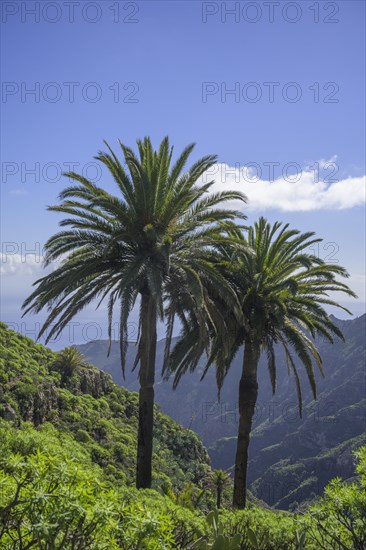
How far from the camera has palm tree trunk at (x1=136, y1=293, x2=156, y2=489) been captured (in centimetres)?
1720

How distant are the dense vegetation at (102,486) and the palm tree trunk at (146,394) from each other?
1.78 metres

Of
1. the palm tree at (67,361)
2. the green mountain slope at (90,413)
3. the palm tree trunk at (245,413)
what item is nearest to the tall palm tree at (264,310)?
the palm tree trunk at (245,413)

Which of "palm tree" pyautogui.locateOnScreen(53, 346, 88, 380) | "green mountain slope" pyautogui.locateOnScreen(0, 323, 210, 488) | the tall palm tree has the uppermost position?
the tall palm tree

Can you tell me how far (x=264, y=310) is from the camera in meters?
19.9

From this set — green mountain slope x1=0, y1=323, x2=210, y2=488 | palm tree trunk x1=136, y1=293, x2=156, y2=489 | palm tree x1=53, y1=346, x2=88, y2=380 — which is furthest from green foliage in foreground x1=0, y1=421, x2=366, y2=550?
palm tree x1=53, y1=346, x2=88, y2=380

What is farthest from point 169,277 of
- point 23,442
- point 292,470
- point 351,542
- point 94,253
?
point 292,470

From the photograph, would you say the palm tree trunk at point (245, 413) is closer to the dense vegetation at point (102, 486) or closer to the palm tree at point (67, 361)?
the dense vegetation at point (102, 486)

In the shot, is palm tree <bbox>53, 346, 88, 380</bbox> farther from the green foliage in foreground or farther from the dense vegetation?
the green foliage in foreground

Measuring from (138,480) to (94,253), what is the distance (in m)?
7.66

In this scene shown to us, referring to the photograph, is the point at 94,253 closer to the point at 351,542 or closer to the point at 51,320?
the point at 51,320

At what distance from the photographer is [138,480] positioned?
17062 millimetres

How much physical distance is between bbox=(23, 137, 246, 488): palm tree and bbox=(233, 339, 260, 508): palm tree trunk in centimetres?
305

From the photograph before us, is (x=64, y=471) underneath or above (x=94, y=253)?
underneath

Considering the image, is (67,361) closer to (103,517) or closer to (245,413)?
(245,413)
